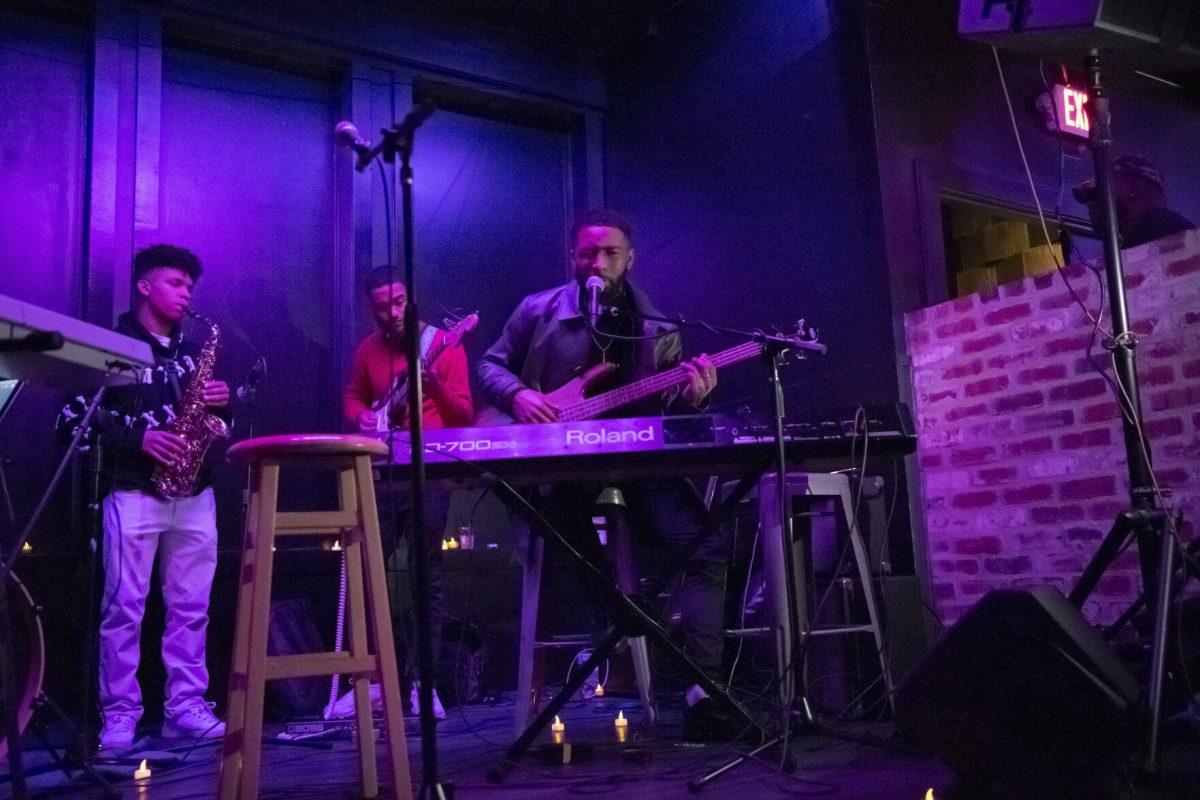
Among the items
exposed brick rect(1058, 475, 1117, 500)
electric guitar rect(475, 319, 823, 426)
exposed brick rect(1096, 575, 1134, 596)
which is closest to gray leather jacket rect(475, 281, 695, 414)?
electric guitar rect(475, 319, 823, 426)

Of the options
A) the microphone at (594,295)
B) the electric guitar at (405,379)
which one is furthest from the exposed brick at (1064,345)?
the electric guitar at (405,379)

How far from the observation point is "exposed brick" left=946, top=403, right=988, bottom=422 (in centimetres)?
405

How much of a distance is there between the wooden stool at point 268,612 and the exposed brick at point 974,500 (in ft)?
8.59

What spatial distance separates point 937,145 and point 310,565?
3558 mm

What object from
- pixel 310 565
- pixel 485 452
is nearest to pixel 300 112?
pixel 310 565

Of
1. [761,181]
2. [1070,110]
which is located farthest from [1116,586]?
[1070,110]

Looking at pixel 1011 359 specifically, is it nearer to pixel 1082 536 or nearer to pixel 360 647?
pixel 1082 536

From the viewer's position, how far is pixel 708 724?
307 cm

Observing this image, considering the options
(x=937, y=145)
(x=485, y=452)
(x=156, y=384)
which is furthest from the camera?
(x=937, y=145)

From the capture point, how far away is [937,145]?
183 inches

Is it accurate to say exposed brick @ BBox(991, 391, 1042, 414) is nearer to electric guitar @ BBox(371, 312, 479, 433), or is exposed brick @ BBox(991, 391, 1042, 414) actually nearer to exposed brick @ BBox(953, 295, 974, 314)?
exposed brick @ BBox(953, 295, 974, 314)

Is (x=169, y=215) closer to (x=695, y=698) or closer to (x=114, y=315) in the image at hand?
(x=114, y=315)

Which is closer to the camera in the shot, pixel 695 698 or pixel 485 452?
pixel 485 452

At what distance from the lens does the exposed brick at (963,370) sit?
407 cm
